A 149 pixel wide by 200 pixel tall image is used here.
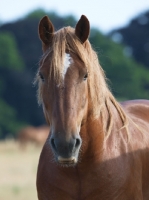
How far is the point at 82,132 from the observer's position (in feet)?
17.6

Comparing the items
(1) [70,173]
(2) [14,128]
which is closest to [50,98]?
(1) [70,173]

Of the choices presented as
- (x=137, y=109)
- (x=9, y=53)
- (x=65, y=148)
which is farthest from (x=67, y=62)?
(x=9, y=53)

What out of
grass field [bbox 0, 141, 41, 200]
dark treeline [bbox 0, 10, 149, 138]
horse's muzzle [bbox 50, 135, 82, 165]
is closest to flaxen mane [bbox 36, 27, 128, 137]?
horse's muzzle [bbox 50, 135, 82, 165]

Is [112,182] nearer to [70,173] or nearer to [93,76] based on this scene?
[70,173]

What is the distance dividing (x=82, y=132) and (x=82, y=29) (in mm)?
803

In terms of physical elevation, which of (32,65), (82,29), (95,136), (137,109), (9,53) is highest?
(82,29)

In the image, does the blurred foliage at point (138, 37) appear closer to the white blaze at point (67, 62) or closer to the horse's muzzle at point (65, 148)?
the white blaze at point (67, 62)

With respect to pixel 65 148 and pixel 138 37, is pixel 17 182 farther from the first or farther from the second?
pixel 138 37

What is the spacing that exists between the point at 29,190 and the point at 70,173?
26.9ft

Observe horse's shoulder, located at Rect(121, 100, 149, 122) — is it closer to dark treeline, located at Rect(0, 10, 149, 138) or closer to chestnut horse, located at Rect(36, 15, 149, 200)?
chestnut horse, located at Rect(36, 15, 149, 200)

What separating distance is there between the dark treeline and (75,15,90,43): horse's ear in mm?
37281

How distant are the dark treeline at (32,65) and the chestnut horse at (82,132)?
36.9 m

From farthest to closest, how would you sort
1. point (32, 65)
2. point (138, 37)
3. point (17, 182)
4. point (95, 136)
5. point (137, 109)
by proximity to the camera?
point (138, 37), point (32, 65), point (17, 182), point (137, 109), point (95, 136)

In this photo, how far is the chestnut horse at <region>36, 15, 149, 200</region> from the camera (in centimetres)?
490
